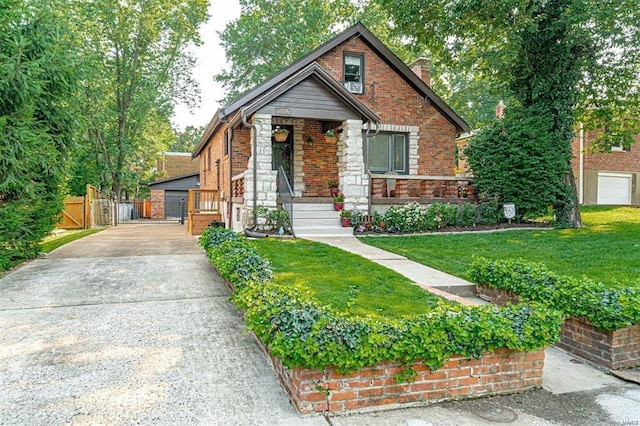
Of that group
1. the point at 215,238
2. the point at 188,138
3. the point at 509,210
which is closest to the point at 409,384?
the point at 215,238

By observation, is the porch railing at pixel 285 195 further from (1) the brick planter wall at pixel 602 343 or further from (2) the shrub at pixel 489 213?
(1) the brick planter wall at pixel 602 343

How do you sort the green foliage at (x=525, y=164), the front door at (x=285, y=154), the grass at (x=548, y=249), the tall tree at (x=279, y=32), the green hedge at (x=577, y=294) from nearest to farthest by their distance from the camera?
the green hedge at (x=577, y=294)
the grass at (x=548, y=249)
the green foliage at (x=525, y=164)
the front door at (x=285, y=154)
the tall tree at (x=279, y=32)

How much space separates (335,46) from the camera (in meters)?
14.3

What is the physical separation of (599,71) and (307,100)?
8.64 m

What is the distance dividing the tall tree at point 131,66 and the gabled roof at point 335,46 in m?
12.1

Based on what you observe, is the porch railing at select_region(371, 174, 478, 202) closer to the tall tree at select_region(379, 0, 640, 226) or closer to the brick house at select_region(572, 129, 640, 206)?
the tall tree at select_region(379, 0, 640, 226)

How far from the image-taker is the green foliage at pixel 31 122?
7566 millimetres

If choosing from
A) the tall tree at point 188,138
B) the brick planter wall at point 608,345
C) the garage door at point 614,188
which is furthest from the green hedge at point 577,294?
the tall tree at point 188,138

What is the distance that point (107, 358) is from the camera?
13.1ft

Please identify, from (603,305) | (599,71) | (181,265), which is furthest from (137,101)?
(603,305)

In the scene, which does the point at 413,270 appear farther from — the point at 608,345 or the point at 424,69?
the point at 424,69

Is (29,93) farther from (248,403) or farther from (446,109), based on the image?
(446,109)

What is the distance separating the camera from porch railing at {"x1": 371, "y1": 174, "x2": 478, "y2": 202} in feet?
41.2

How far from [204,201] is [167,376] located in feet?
50.8
